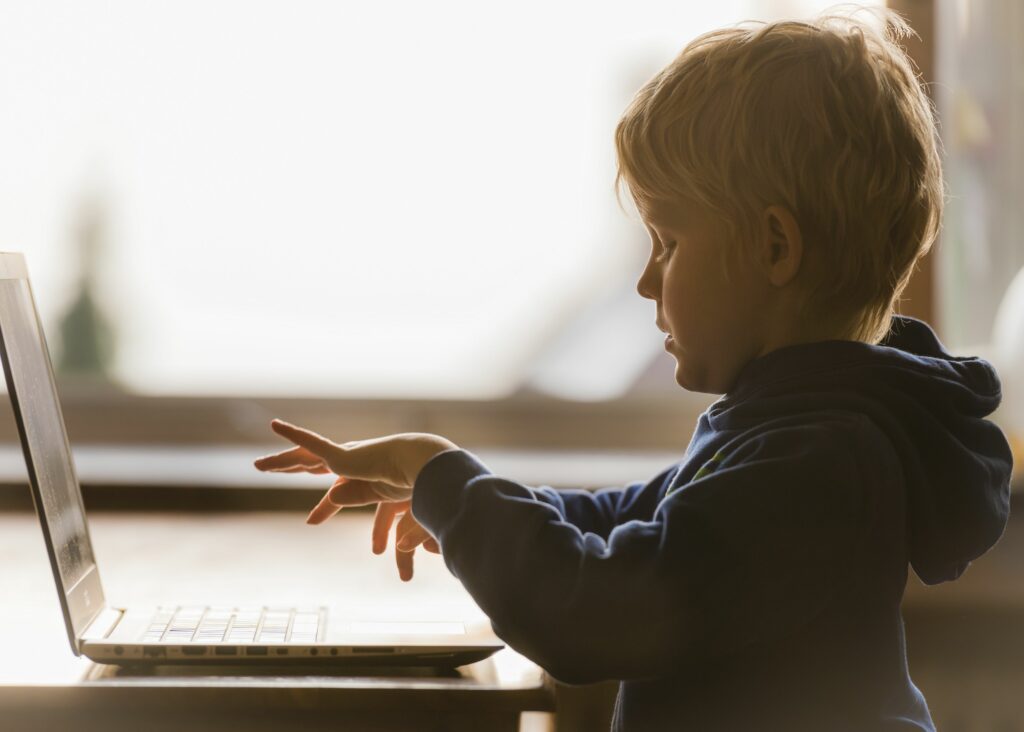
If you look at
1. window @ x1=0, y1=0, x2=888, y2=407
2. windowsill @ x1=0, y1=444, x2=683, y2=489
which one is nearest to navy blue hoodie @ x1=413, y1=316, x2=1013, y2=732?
windowsill @ x1=0, y1=444, x2=683, y2=489

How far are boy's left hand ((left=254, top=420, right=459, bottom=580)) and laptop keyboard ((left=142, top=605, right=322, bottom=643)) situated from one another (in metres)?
0.08

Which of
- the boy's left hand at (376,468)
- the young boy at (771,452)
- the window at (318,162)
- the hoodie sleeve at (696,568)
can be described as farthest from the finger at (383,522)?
the window at (318,162)

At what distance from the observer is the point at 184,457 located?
4.91ft

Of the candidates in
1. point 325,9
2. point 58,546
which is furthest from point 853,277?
point 325,9

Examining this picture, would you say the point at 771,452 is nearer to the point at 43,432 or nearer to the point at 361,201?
the point at 43,432

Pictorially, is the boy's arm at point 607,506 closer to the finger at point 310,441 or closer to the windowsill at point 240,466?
the finger at point 310,441

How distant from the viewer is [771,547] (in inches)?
22.5

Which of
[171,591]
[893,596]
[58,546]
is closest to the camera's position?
[893,596]

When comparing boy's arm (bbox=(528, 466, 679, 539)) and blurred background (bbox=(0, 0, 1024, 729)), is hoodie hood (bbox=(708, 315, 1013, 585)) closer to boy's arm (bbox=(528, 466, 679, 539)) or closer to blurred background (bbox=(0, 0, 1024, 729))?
boy's arm (bbox=(528, 466, 679, 539))

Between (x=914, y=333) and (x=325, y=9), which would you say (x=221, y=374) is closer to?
(x=325, y=9)

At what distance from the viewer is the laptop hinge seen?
2.48 ft

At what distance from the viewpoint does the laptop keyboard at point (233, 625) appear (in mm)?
757

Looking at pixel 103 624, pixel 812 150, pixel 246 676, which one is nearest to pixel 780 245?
pixel 812 150

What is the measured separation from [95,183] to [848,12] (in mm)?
1096
